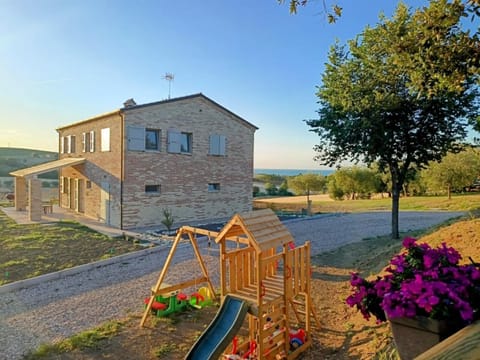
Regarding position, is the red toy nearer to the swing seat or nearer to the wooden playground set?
the wooden playground set

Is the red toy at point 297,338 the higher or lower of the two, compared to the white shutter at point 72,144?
lower

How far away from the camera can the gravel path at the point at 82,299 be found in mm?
5953

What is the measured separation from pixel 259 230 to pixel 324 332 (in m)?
2.34

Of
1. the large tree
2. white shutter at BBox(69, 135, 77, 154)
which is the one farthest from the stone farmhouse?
the large tree

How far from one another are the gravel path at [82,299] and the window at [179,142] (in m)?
6.60

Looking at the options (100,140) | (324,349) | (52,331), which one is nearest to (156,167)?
(100,140)

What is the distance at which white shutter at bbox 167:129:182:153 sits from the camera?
17.6 metres

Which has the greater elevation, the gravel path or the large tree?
the large tree

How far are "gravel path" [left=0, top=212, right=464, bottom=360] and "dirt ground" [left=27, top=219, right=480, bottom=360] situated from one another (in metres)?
0.83

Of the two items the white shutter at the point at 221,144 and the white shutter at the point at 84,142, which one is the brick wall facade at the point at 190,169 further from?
the white shutter at the point at 84,142

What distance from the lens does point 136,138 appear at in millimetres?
16391

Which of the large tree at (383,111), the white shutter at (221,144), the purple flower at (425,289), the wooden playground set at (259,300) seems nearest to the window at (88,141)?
the white shutter at (221,144)

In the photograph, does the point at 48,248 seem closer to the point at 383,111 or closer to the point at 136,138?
the point at 136,138

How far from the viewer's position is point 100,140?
60.4 feet
